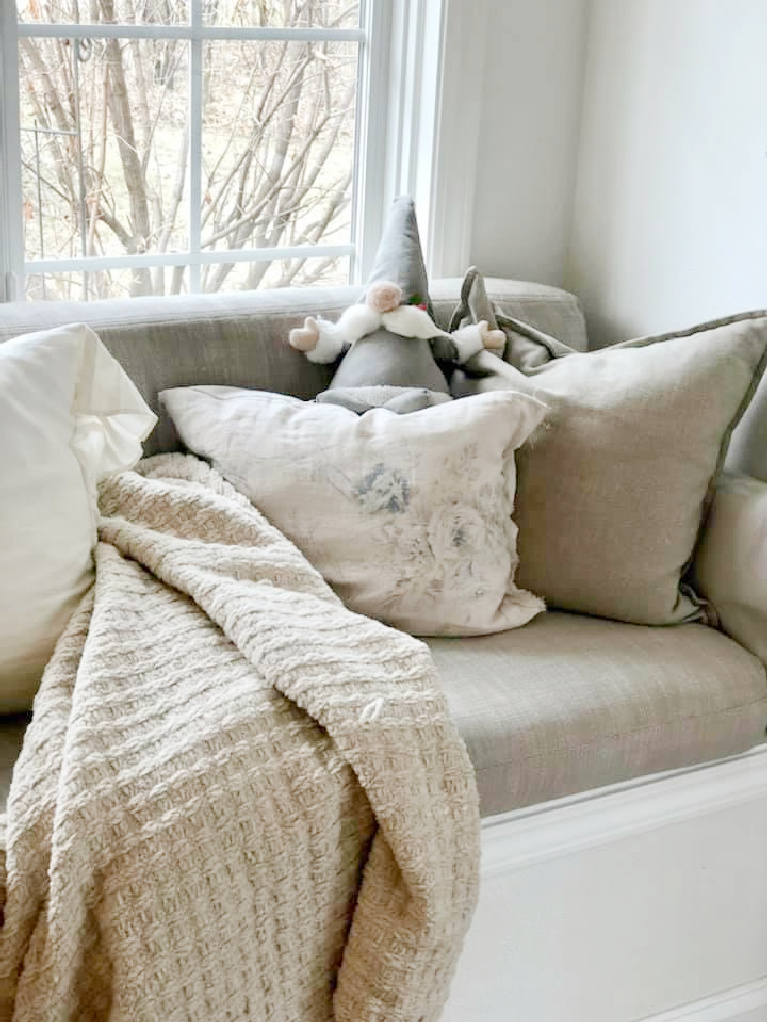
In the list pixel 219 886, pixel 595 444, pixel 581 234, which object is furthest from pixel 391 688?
pixel 581 234

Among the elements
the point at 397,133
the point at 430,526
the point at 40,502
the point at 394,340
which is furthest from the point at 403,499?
the point at 397,133

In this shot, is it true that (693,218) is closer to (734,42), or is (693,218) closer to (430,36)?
(734,42)

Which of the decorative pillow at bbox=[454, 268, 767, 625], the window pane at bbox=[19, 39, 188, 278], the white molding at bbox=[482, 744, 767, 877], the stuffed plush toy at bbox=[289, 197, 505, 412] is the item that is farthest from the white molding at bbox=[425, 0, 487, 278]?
the white molding at bbox=[482, 744, 767, 877]

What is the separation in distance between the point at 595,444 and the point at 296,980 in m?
0.81

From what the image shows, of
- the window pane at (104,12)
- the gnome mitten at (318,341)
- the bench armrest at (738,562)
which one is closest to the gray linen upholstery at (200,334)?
the gnome mitten at (318,341)

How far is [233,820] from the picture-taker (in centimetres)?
119

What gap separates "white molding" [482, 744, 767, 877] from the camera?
5.04 ft

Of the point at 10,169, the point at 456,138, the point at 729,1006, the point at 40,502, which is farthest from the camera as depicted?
the point at 456,138

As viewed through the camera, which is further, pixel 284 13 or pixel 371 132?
pixel 371 132

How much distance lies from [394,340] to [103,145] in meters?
0.62

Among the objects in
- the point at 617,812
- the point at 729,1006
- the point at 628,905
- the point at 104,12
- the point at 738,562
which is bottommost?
the point at 729,1006

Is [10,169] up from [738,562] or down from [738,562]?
up

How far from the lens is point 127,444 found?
1.59 meters

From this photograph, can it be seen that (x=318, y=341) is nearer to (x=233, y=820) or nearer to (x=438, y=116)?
(x=438, y=116)
